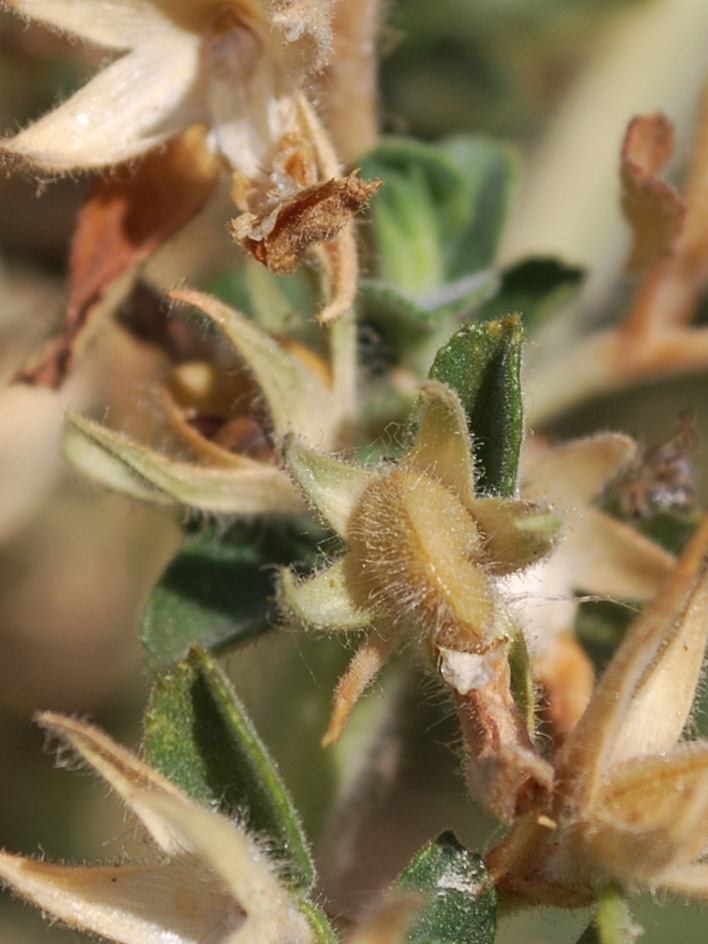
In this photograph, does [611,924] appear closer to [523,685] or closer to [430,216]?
[523,685]

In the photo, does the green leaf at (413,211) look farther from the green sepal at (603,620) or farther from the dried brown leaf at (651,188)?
the green sepal at (603,620)

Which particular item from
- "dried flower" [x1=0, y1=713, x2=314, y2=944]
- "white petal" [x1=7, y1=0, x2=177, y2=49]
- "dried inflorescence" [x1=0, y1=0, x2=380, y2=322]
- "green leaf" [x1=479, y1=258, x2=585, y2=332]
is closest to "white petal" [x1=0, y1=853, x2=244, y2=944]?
"dried flower" [x1=0, y1=713, x2=314, y2=944]

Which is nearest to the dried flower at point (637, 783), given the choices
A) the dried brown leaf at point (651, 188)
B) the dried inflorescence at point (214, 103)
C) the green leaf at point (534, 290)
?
the dried inflorescence at point (214, 103)

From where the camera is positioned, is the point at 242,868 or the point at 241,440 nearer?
the point at 242,868

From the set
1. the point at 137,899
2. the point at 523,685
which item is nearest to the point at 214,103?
the point at 523,685

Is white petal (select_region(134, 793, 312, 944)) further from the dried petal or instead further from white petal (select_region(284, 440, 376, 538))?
white petal (select_region(284, 440, 376, 538))

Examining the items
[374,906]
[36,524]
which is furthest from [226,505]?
[36,524]

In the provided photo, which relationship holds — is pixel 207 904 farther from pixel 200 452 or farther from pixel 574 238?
pixel 574 238
